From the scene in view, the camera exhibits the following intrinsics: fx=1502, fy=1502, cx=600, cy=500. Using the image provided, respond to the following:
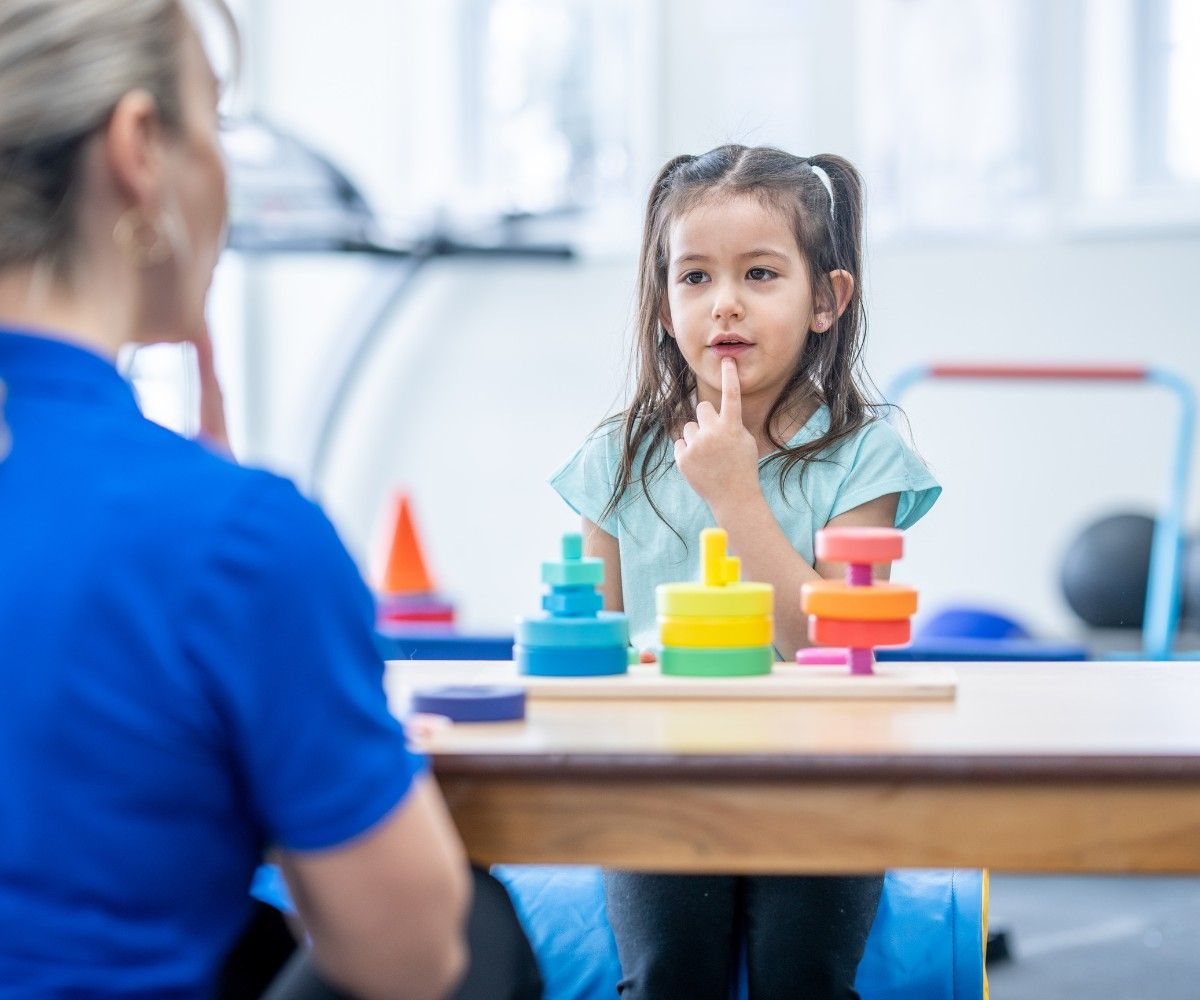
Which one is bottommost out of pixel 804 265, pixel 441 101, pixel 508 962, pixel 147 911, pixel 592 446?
pixel 508 962

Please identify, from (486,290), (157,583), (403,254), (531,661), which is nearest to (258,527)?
(157,583)

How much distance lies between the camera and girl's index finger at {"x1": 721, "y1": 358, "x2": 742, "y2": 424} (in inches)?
57.6

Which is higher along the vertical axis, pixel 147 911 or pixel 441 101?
pixel 441 101

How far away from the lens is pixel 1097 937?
8.63ft

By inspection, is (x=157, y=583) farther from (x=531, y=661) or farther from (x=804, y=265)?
(x=804, y=265)

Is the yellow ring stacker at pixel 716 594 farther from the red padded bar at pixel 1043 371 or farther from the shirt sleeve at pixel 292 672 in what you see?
the red padded bar at pixel 1043 371

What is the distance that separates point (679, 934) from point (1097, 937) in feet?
5.02

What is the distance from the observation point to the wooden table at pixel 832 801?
0.87m

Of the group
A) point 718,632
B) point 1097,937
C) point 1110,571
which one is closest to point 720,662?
point 718,632

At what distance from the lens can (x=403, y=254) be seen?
15.7 feet

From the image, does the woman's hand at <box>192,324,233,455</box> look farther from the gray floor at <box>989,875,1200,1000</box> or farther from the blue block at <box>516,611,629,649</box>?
the gray floor at <box>989,875,1200,1000</box>

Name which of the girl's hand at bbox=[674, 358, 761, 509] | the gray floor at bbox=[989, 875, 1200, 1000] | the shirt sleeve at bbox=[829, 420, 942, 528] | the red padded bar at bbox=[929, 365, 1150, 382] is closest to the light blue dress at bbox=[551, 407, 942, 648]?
the shirt sleeve at bbox=[829, 420, 942, 528]

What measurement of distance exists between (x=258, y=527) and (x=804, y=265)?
992mm

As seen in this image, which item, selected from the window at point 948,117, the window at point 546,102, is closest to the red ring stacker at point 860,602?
the window at point 948,117
